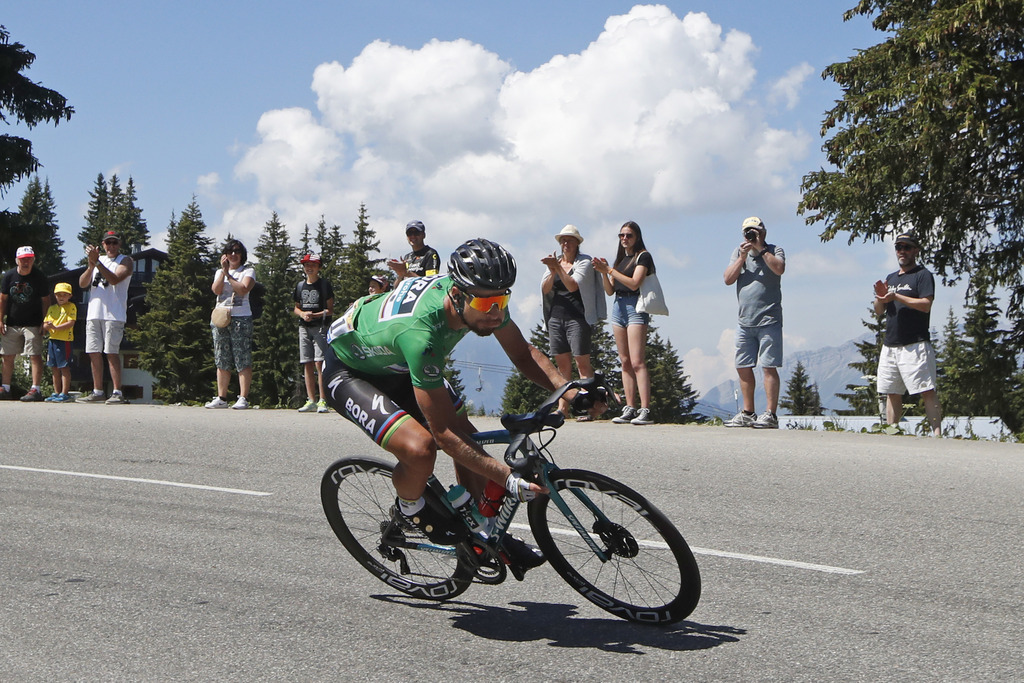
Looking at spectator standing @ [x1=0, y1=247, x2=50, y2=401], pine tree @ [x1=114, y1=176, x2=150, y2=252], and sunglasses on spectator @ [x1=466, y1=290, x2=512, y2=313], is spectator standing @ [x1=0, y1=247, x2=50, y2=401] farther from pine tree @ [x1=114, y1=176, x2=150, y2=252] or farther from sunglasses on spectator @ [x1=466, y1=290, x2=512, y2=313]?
pine tree @ [x1=114, y1=176, x2=150, y2=252]

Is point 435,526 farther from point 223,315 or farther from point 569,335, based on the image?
point 223,315

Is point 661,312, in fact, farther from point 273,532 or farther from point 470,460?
point 470,460

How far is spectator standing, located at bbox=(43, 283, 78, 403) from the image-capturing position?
15.5 metres

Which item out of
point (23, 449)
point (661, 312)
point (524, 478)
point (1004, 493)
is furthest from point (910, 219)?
point (524, 478)

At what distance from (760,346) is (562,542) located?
272 inches

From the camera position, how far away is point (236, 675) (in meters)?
3.88

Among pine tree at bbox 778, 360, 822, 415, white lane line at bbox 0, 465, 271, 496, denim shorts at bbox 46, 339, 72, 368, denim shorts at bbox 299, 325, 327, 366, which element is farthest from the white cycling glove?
pine tree at bbox 778, 360, 822, 415

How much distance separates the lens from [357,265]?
8219cm

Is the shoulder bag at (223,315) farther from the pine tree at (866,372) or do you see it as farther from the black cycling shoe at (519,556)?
Answer: the pine tree at (866,372)

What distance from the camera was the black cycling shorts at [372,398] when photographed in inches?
187

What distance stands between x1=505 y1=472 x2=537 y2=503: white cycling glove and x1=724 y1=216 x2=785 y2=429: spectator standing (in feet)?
23.3

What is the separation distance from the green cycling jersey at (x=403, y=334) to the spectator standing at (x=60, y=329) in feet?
38.8

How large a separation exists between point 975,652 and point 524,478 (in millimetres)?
1946

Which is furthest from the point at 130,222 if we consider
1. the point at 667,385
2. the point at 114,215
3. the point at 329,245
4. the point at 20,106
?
the point at 20,106
